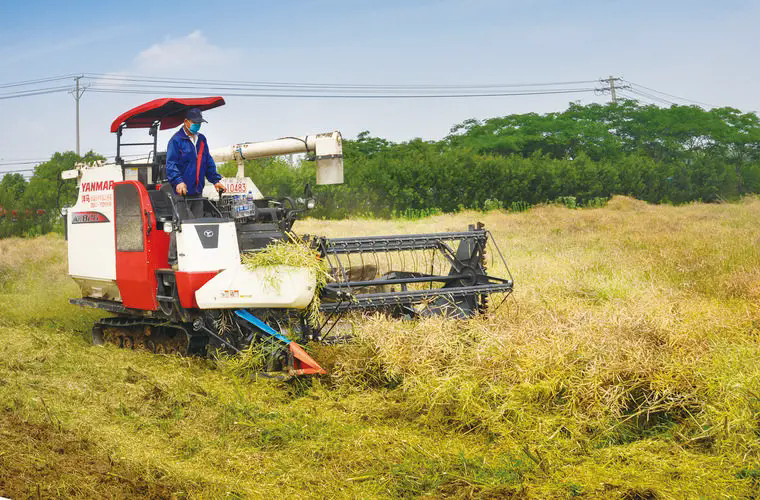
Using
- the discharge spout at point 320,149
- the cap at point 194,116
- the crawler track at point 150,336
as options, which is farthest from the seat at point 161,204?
the discharge spout at point 320,149

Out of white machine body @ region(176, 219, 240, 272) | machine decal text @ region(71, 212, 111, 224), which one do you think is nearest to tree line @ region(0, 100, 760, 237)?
machine decal text @ region(71, 212, 111, 224)

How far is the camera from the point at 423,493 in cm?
451

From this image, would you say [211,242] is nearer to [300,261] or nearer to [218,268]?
[218,268]

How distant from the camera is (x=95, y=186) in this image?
8812 millimetres

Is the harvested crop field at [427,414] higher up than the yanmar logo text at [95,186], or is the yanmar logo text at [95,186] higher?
the yanmar logo text at [95,186]

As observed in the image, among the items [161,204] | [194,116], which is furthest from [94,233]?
[194,116]

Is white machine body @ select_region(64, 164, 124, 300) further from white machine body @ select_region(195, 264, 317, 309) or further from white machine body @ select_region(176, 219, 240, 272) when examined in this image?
white machine body @ select_region(195, 264, 317, 309)

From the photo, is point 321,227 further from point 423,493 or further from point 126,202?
point 423,493

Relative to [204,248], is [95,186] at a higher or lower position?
higher

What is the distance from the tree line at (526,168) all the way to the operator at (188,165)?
39.9 ft

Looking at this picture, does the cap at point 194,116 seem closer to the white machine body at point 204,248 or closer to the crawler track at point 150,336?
the white machine body at point 204,248

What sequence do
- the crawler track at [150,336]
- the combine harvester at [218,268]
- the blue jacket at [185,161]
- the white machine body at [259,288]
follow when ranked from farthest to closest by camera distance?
the blue jacket at [185,161]
the crawler track at [150,336]
the combine harvester at [218,268]
the white machine body at [259,288]

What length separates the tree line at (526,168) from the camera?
2957 cm

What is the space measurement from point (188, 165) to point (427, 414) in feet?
13.2
